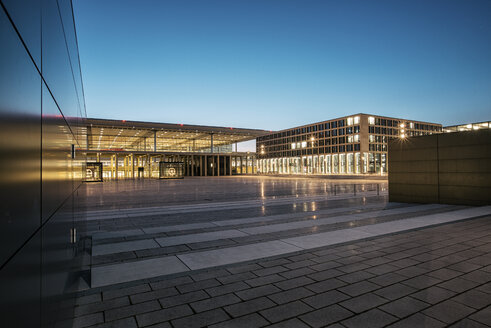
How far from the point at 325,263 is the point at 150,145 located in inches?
2856

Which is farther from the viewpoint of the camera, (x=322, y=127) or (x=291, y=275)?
(x=322, y=127)

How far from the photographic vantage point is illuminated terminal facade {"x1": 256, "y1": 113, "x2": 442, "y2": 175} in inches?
3514

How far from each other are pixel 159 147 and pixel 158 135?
14.2 m

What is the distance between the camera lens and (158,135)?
205ft

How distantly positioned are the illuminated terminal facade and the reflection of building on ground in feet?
75.8

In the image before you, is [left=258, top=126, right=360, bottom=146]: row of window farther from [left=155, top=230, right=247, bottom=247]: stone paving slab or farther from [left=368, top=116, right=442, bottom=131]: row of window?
[left=155, top=230, right=247, bottom=247]: stone paving slab

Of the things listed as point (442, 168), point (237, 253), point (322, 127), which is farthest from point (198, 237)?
point (322, 127)

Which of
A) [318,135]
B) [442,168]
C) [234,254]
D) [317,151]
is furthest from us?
[317,151]

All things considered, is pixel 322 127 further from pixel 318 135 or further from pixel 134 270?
pixel 134 270

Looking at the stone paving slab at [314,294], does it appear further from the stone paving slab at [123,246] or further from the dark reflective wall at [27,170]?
the stone paving slab at [123,246]

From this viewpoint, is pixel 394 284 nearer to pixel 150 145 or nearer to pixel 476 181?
pixel 476 181

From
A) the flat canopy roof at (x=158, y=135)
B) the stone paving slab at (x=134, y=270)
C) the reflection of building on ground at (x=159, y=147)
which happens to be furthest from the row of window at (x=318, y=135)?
the stone paving slab at (x=134, y=270)

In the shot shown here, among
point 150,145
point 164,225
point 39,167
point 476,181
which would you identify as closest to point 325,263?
point 39,167

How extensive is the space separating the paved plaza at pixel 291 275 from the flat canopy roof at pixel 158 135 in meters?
47.8
